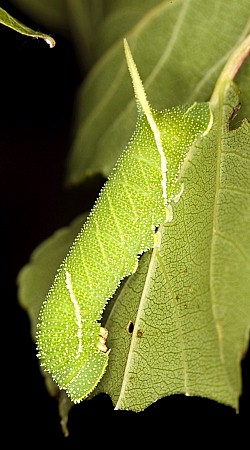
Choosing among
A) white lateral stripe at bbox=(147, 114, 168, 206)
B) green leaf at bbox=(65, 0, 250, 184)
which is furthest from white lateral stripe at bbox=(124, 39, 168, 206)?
green leaf at bbox=(65, 0, 250, 184)

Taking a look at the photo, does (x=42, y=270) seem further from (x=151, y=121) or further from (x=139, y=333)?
(x=151, y=121)

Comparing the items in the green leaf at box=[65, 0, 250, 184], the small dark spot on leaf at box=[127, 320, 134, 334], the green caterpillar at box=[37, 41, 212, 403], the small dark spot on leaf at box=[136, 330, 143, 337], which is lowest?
the small dark spot on leaf at box=[136, 330, 143, 337]

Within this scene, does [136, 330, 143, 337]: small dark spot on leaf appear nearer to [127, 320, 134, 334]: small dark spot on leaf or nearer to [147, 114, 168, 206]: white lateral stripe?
[127, 320, 134, 334]: small dark spot on leaf

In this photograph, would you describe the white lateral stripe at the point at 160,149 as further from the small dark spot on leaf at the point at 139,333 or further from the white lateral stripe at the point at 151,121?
the small dark spot on leaf at the point at 139,333

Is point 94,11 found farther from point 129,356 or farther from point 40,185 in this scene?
point 129,356

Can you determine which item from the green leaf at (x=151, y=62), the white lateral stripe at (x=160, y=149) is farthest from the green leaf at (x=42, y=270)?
the white lateral stripe at (x=160, y=149)

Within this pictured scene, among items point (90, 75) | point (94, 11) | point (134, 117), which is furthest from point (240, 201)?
point (94, 11)
